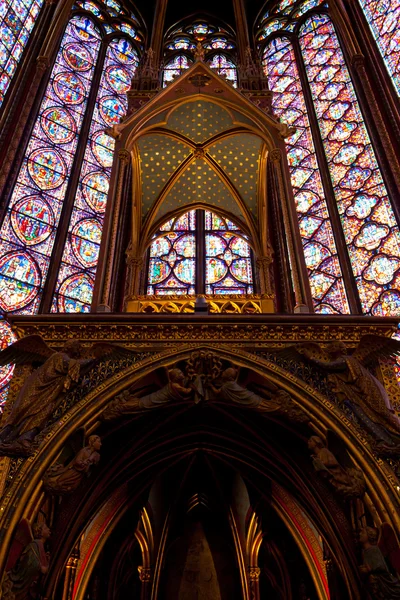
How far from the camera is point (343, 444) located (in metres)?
5.82

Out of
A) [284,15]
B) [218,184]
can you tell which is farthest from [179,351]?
[284,15]

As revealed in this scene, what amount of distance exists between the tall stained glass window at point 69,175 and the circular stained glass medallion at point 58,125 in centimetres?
2

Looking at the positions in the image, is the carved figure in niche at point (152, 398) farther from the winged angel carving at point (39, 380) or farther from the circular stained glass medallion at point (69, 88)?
the circular stained glass medallion at point (69, 88)

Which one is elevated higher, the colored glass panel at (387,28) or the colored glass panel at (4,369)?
the colored glass panel at (387,28)

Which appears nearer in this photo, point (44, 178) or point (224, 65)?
point (44, 178)

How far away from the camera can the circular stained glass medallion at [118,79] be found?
15078 mm

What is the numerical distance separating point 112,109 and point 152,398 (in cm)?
1003

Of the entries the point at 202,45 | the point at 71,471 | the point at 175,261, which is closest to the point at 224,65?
the point at 202,45

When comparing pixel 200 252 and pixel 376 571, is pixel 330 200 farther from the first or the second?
pixel 376 571

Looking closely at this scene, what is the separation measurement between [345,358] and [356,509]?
148 centimetres

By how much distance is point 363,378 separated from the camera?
6062 millimetres

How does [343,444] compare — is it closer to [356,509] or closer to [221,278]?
[356,509]

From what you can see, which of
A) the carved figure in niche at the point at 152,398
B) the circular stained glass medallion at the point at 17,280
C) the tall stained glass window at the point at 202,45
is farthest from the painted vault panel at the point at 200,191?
the tall stained glass window at the point at 202,45

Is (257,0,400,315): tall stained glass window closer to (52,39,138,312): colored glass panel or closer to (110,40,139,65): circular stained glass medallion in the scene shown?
(110,40,139,65): circular stained glass medallion
